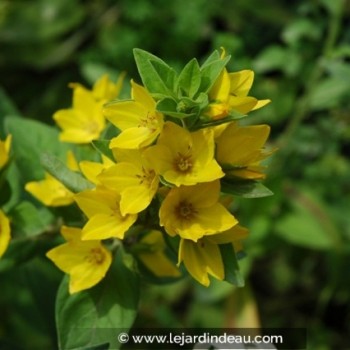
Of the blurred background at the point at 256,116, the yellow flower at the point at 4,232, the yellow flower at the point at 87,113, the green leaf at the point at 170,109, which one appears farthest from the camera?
the blurred background at the point at 256,116

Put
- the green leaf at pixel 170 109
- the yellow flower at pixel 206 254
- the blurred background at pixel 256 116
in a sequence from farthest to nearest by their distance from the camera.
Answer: the blurred background at pixel 256 116 → the yellow flower at pixel 206 254 → the green leaf at pixel 170 109

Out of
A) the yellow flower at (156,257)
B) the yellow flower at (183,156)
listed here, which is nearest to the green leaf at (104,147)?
the yellow flower at (183,156)

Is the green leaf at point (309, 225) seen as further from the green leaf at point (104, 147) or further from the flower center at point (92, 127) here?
the green leaf at point (104, 147)

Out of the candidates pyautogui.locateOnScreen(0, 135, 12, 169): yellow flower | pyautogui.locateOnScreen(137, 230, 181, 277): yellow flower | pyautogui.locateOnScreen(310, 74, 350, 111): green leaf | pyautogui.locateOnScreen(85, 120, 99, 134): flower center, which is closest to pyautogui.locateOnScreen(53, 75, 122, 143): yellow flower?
pyautogui.locateOnScreen(85, 120, 99, 134): flower center

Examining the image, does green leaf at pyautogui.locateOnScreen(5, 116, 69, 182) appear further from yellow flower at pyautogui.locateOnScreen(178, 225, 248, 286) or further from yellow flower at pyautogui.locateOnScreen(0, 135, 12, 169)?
yellow flower at pyautogui.locateOnScreen(178, 225, 248, 286)

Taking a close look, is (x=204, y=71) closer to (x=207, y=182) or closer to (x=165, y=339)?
(x=207, y=182)

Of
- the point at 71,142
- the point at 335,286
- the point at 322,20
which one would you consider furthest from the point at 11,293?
the point at 322,20

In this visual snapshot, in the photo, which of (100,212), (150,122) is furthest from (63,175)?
(150,122)
